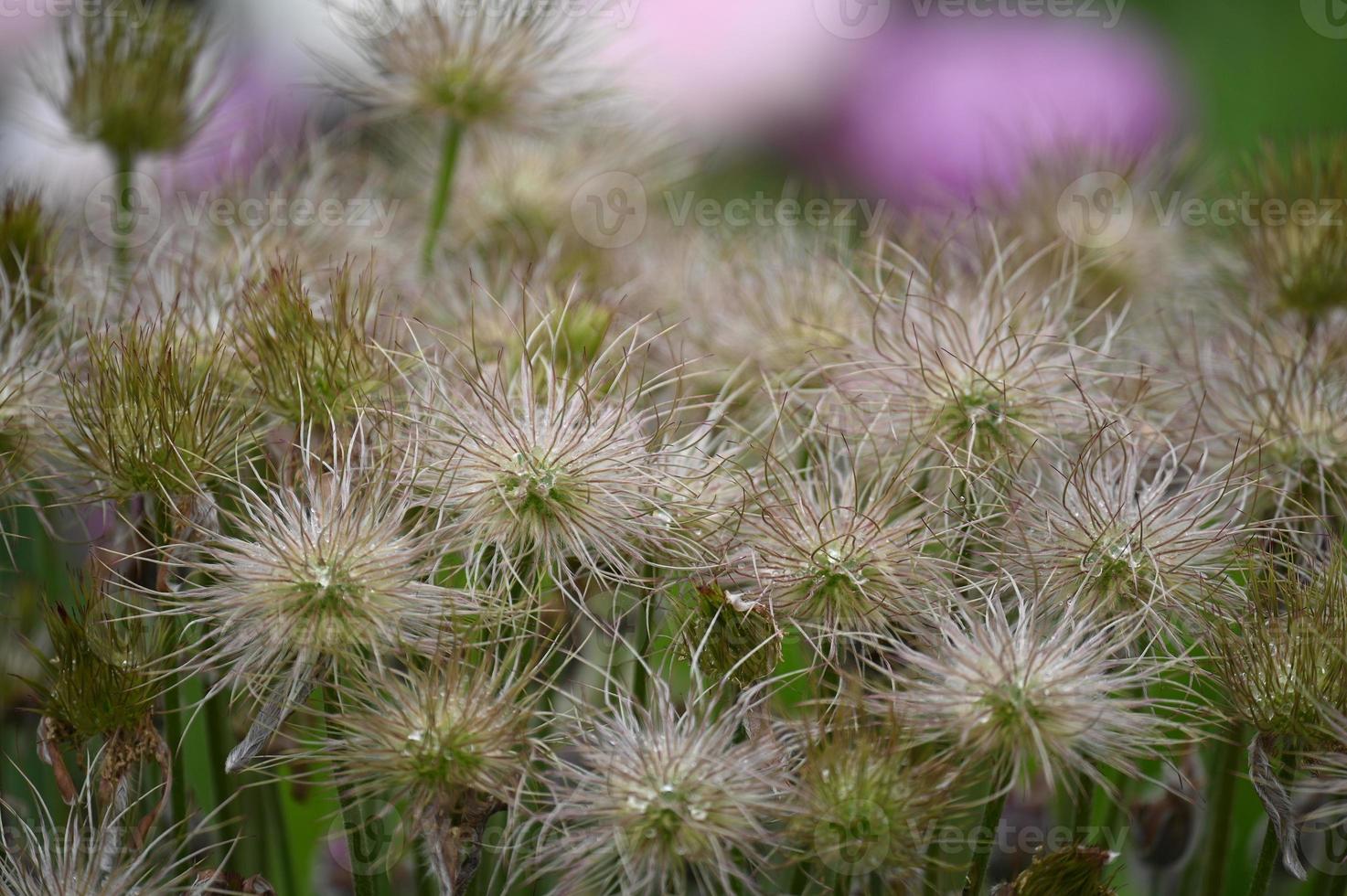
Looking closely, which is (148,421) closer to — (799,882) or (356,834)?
(356,834)

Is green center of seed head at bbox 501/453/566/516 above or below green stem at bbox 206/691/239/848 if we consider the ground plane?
above

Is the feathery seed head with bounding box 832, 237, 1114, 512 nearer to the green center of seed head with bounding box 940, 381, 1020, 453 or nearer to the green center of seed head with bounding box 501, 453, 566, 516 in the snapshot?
the green center of seed head with bounding box 940, 381, 1020, 453

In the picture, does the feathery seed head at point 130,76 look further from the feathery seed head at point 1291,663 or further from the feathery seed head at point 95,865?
the feathery seed head at point 1291,663

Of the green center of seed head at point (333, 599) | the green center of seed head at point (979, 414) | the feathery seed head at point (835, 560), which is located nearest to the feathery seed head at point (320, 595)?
the green center of seed head at point (333, 599)

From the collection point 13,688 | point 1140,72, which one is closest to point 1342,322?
point 13,688

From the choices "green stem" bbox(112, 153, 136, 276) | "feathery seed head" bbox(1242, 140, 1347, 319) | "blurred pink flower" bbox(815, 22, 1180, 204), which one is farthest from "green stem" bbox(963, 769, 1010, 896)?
"blurred pink flower" bbox(815, 22, 1180, 204)

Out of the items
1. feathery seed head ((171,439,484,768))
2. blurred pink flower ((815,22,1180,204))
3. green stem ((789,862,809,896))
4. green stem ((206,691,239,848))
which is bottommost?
green stem ((206,691,239,848))

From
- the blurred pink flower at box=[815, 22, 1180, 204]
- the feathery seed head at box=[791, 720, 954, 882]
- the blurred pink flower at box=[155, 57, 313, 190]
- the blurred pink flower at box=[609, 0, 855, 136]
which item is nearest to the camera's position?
the feathery seed head at box=[791, 720, 954, 882]
